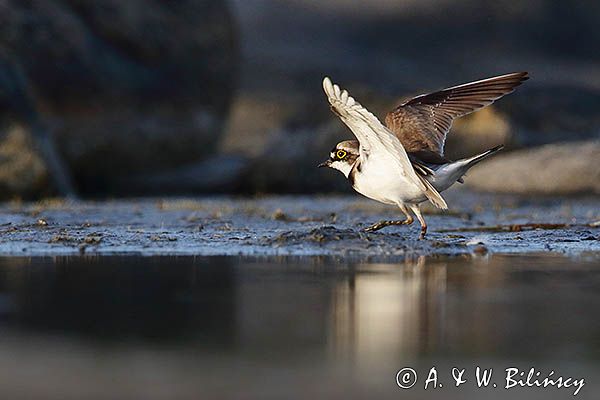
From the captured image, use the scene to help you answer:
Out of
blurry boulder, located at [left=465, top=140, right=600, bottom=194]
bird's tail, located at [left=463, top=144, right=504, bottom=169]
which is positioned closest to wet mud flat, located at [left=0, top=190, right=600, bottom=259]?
bird's tail, located at [left=463, top=144, right=504, bottom=169]

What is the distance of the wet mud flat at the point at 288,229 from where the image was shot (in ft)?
25.3

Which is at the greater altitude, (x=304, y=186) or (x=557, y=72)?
(x=557, y=72)

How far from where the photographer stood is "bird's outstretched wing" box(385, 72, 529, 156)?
28.8 feet

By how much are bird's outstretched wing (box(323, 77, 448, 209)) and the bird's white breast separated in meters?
0.05

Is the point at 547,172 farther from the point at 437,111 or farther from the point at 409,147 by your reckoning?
the point at 409,147

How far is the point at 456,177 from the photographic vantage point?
811cm

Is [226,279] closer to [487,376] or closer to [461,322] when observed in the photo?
[461,322]

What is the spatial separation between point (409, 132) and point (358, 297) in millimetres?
3625

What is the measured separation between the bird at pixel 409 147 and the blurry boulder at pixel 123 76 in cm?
650

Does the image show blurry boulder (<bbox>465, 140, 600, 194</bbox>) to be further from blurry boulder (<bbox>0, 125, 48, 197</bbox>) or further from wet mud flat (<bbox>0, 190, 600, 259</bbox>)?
blurry boulder (<bbox>0, 125, 48, 197</bbox>)

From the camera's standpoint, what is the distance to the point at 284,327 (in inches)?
183

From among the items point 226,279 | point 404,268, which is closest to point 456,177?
Result: point 404,268

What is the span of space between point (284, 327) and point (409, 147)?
4.15m

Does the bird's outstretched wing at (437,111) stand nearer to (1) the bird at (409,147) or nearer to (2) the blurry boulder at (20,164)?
(1) the bird at (409,147)
